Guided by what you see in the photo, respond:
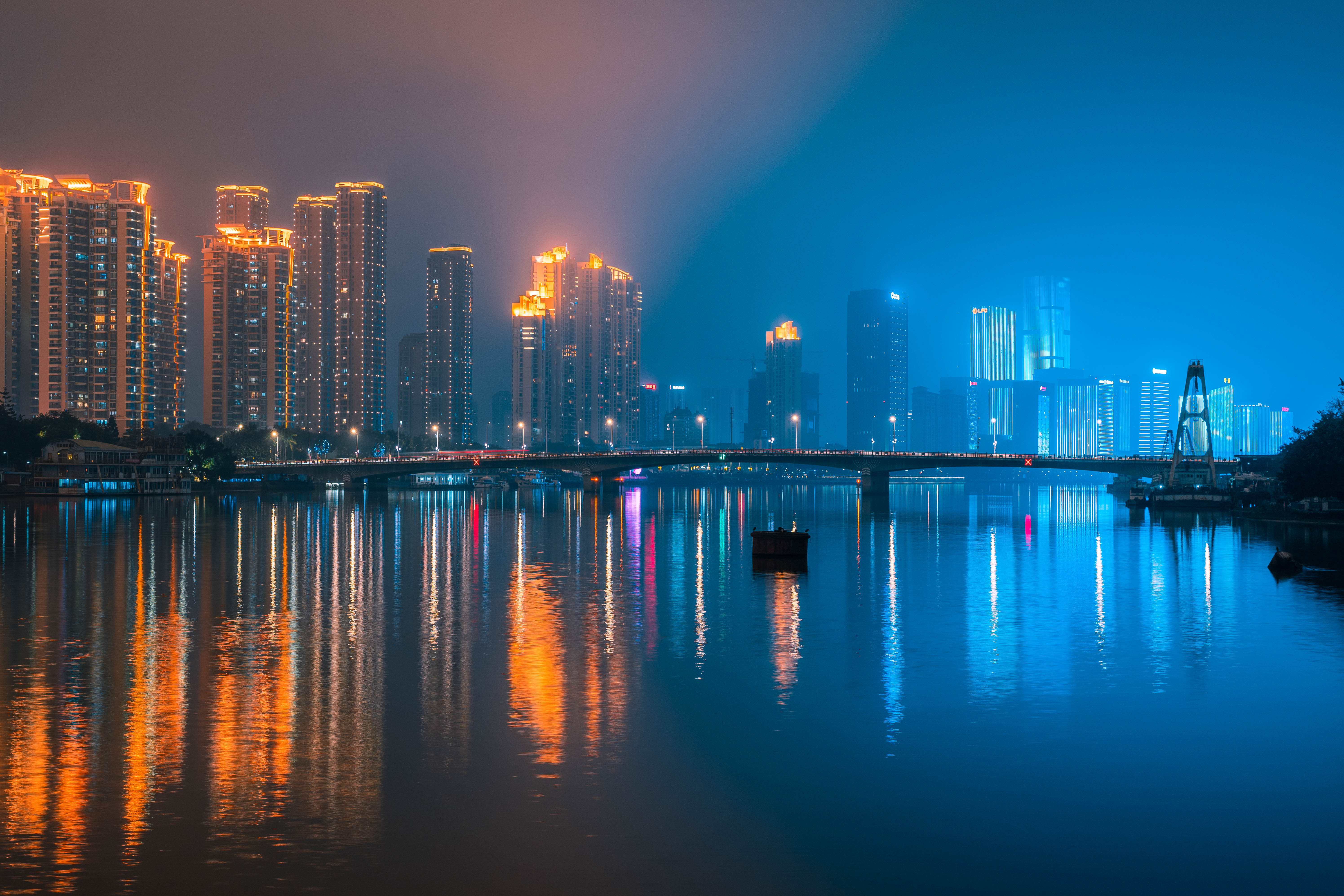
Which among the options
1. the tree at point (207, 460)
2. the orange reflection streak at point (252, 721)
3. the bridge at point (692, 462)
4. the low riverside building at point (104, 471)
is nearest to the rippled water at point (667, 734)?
the orange reflection streak at point (252, 721)

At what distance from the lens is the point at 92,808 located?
565 inches

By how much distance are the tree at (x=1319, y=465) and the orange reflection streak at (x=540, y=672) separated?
6679 cm

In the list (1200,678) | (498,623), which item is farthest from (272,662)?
(1200,678)

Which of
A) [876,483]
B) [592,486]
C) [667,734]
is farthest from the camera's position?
[592,486]

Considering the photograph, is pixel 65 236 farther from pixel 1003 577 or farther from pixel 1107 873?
pixel 1107 873

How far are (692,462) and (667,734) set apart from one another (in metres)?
142

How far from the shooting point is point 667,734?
1895 cm

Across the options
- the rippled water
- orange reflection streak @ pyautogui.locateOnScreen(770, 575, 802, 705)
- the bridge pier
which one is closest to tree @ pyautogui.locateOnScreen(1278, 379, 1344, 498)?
the rippled water

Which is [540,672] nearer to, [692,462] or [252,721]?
[252,721]

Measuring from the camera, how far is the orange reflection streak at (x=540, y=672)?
61.1ft

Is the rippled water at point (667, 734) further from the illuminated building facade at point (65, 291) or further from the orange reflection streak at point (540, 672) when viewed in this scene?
the illuminated building facade at point (65, 291)

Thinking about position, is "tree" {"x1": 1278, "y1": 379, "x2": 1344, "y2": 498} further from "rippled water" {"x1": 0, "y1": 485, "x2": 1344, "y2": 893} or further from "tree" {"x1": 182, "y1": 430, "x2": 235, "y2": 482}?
"tree" {"x1": 182, "y1": 430, "x2": 235, "y2": 482}

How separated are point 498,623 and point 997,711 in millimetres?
15780

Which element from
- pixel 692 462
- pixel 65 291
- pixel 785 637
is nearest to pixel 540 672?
pixel 785 637
